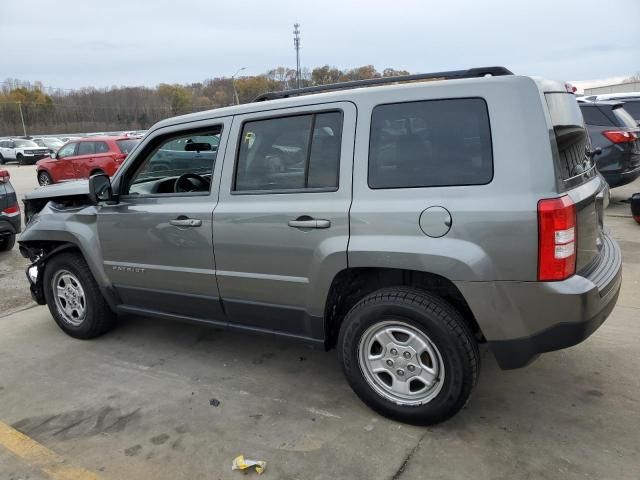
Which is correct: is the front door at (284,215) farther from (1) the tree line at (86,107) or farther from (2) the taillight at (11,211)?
(1) the tree line at (86,107)

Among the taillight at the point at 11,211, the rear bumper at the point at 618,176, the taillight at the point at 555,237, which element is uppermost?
the taillight at the point at 555,237

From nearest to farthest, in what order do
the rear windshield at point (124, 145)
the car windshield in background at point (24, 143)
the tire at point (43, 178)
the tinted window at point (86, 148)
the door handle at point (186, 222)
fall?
the door handle at point (186, 222)
the rear windshield at point (124, 145)
the tinted window at point (86, 148)
the tire at point (43, 178)
the car windshield in background at point (24, 143)

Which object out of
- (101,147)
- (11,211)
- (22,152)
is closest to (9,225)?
(11,211)

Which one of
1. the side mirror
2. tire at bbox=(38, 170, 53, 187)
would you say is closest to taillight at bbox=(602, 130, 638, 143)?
the side mirror

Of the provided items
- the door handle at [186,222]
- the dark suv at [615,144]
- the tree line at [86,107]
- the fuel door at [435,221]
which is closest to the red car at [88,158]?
the dark suv at [615,144]

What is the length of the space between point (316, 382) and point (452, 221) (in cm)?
159

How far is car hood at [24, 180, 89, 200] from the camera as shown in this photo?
13.7ft

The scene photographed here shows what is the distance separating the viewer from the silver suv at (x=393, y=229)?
249 cm

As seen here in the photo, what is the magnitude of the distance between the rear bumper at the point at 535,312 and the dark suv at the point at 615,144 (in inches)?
259

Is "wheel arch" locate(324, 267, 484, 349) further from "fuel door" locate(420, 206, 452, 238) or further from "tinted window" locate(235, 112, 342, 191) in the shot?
"tinted window" locate(235, 112, 342, 191)

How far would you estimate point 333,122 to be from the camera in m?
3.01

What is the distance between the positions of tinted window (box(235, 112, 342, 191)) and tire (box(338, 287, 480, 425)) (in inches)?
30.8

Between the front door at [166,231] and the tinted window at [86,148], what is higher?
the tinted window at [86,148]

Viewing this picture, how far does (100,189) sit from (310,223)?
1.83 meters
